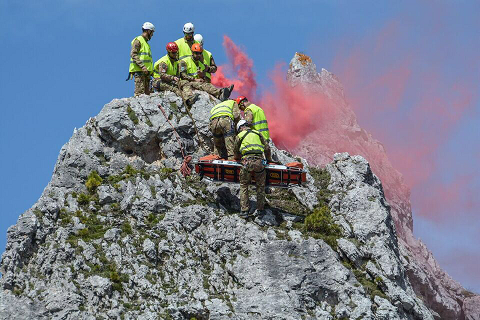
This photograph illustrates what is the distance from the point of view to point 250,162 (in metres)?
35.1

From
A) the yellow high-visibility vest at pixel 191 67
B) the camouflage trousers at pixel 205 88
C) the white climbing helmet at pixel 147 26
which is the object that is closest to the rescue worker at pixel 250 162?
the camouflage trousers at pixel 205 88

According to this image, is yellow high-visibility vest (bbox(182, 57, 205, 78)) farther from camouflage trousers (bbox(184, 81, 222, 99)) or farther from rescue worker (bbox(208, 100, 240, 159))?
rescue worker (bbox(208, 100, 240, 159))

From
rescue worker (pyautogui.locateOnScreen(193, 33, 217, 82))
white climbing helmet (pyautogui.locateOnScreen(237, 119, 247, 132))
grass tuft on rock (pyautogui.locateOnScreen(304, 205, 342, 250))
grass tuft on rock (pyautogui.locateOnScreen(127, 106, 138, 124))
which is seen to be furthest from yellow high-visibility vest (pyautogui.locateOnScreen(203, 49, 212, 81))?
grass tuft on rock (pyautogui.locateOnScreen(304, 205, 342, 250))

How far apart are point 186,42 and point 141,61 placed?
2241mm

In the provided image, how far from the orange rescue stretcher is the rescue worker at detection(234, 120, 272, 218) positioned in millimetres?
512

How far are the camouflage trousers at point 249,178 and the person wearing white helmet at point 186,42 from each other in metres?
8.19

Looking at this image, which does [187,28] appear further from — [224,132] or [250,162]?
[250,162]

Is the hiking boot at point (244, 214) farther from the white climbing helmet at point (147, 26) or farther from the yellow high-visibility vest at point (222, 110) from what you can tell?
the white climbing helmet at point (147, 26)

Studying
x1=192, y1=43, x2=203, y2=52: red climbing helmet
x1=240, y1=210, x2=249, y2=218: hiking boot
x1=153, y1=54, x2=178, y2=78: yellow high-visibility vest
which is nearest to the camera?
x1=240, y1=210, x2=249, y2=218: hiking boot

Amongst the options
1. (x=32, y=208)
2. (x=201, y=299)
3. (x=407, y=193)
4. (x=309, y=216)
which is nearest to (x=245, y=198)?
(x=309, y=216)

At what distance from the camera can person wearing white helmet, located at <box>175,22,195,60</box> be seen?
41562mm

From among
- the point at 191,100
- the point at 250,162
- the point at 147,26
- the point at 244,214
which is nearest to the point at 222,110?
the point at 250,162

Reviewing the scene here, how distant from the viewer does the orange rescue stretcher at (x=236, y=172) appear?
3597 centimetres

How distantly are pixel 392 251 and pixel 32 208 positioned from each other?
44.5ft
